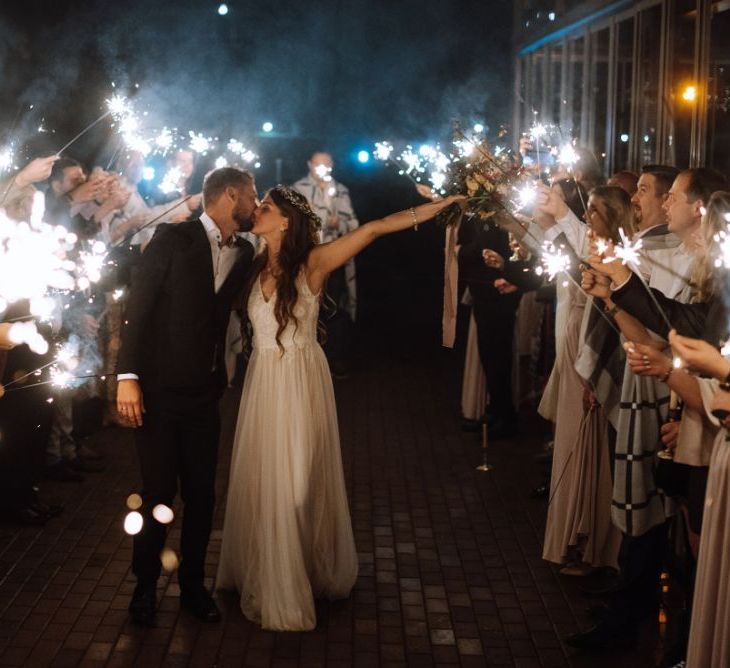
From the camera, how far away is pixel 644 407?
551cm

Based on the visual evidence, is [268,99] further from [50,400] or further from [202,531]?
[202,531]

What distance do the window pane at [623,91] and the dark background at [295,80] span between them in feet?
14.0

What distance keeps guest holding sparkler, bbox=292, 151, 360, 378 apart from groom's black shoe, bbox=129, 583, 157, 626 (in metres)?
7.75

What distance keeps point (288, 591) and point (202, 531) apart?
1.95 ft

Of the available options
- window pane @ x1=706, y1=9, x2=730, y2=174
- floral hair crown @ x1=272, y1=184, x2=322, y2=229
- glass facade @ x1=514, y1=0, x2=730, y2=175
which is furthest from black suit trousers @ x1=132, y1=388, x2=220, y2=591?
glass facade @ x1=514, y1=0, x2=730, y2=175

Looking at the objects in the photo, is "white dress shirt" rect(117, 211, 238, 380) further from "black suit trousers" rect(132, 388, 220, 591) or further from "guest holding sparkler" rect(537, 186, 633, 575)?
"guest holding sparkler" rect(537, 186, 633, 575)

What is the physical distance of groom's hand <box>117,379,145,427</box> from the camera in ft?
18.4

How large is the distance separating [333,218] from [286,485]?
8.12m

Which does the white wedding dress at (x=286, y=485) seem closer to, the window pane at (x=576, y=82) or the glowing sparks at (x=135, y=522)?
the glowing sparks at (x=135, y=522)

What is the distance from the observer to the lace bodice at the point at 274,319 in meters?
5.93

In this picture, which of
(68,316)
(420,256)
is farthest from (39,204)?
(420,256)

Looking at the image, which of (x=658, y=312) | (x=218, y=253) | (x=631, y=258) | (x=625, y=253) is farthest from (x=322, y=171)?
(x=625, y=253)

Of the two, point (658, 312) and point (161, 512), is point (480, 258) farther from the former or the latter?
point (658, 312)

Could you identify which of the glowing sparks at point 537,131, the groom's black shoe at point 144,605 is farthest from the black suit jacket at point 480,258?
the groom's black shoe at point 144,605
